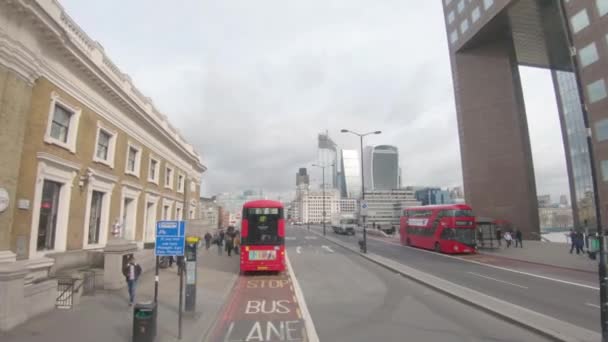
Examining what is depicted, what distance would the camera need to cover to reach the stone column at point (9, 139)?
9.23m

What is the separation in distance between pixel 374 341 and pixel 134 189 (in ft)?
59.2

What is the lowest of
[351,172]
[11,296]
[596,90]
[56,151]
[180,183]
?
[11,296]

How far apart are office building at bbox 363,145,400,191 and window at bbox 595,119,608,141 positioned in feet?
518

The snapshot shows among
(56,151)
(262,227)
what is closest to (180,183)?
(262,227)

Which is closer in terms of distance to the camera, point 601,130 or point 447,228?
point 447,228

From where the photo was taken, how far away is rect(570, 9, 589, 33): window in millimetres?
28984

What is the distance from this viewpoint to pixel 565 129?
55.4 metres

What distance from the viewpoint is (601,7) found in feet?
89.8

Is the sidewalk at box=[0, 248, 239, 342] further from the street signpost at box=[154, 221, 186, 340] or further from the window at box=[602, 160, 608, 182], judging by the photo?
the window at box=[602, 160, 608, 182]

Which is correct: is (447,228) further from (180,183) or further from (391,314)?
(180,183)

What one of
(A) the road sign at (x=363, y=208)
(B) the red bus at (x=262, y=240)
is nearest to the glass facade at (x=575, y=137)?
(A) the road sign at (x=363, y=208)

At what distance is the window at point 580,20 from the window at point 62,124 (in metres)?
39.7

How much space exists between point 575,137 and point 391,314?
61.7 meters

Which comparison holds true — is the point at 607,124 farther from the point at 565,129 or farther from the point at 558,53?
the point at 565,129
